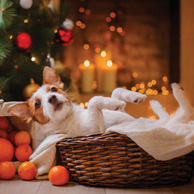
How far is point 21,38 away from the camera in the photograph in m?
1.65

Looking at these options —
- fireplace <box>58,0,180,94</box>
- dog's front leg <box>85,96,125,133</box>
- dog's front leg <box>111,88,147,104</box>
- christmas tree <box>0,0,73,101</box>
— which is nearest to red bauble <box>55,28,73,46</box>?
christmas tree <box>0,0,73,101</box>

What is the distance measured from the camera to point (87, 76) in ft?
9.89

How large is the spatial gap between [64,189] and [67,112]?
1.30 ft

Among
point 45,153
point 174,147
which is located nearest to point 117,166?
point 174,147

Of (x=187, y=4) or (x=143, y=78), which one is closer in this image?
(x=187, y=4)

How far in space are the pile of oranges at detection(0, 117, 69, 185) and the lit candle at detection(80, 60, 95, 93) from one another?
1.45 m

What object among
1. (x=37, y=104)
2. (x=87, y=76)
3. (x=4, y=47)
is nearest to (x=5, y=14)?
(x=4, y=47)

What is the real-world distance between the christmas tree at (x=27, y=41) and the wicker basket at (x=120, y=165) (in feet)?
2.02

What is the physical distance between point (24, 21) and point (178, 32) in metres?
1.83

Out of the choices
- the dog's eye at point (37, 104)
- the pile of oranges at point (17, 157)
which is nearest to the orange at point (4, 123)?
the pile of oranges at point (17, 157)

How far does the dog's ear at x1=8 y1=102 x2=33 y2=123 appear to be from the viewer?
1.40m

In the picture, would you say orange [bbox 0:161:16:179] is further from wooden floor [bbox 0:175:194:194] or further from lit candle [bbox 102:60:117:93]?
lit candle [bbox 102:60:117:93]

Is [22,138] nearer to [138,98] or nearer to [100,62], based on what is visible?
[138,98]

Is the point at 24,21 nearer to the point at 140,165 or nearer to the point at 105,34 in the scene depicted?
the point at 140,165
